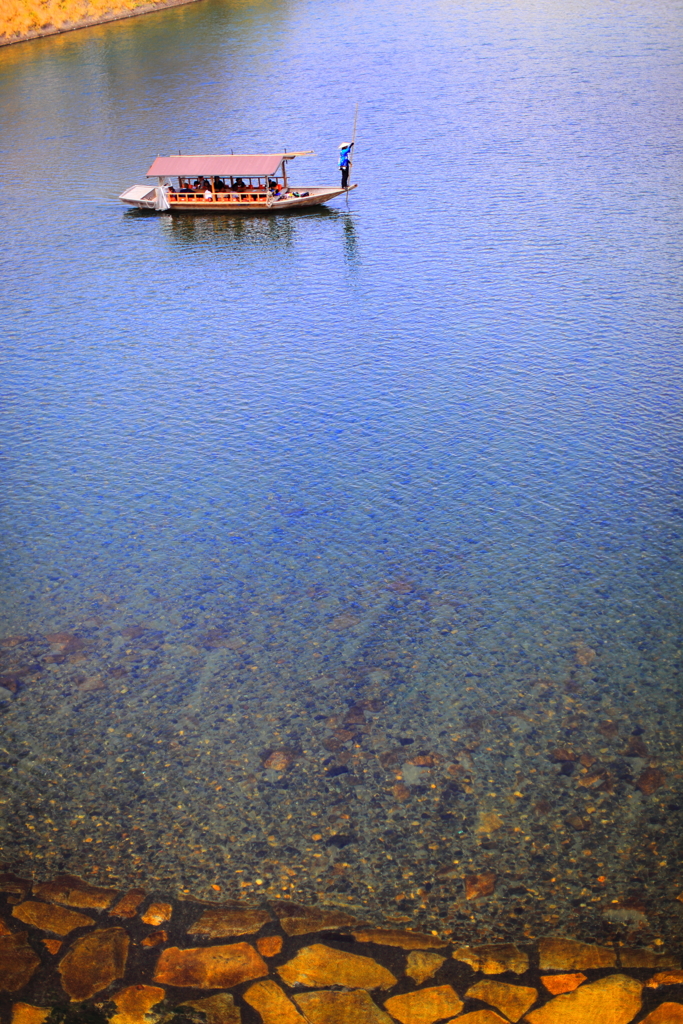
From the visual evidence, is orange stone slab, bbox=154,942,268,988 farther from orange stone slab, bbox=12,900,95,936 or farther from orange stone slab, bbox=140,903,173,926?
orange stone slab, bbox=12,900,95,936

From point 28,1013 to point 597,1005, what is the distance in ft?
26.5

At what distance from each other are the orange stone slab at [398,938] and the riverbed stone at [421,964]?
15cm

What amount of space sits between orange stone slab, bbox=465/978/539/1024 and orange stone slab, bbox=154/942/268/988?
316 cm

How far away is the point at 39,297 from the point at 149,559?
2332 cm

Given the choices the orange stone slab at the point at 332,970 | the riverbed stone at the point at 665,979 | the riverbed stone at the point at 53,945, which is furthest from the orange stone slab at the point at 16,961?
the riverbed stone at the point at 665,979

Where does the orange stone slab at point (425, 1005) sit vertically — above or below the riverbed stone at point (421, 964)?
above

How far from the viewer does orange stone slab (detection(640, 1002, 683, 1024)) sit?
11805 mm

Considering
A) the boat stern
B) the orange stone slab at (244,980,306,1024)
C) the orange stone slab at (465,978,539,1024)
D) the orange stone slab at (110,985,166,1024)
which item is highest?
the boat stern

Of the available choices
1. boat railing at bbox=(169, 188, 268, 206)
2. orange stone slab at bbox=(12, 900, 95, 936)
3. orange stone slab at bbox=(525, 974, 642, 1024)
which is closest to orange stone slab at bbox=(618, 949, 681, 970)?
orange stone slab at bbox=(525, 974, 642, 1024)

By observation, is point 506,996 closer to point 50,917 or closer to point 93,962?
point 93,962

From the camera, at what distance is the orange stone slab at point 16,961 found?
41.2 feet

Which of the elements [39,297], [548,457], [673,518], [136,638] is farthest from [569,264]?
[136,638]

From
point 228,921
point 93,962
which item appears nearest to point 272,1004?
point 228,921

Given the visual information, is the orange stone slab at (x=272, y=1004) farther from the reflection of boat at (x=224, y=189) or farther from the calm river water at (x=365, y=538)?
the reflection of boat at (x=224, y=189)
